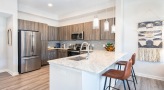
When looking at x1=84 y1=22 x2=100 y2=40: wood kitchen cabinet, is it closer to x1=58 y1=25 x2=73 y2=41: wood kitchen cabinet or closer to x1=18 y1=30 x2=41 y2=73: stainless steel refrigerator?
x1=58 y1=25 x2=73 y2=41: wood kitchen cabinet

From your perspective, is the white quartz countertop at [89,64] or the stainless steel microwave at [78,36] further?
the stainless steel microwave at [78,36]

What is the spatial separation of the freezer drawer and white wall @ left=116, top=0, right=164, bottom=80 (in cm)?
378

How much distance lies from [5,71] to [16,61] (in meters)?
1.05

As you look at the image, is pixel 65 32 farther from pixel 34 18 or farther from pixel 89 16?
pixel 34 18

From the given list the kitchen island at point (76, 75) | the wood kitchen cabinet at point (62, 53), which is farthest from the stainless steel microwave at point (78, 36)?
the kitchen island at point (76, 75)

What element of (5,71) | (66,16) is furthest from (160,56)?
(5,71)

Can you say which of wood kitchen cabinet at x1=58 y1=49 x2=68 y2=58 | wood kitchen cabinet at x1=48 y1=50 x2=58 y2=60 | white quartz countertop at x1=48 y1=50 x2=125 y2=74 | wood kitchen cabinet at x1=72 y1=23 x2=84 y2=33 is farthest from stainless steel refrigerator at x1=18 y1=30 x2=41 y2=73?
white quartz countertop at x1=48 y1=50 x2=125 y2=74

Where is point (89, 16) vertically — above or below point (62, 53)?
above

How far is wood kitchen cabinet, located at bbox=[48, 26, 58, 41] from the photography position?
580 centimetres

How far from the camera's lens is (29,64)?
431 centimetres

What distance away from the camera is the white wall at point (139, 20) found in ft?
11.4

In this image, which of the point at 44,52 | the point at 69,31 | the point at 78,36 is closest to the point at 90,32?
the point at 78,36

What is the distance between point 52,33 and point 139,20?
447 cm

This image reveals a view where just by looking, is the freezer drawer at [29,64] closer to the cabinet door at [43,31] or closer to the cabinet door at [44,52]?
the cabinet door at [44,52]
